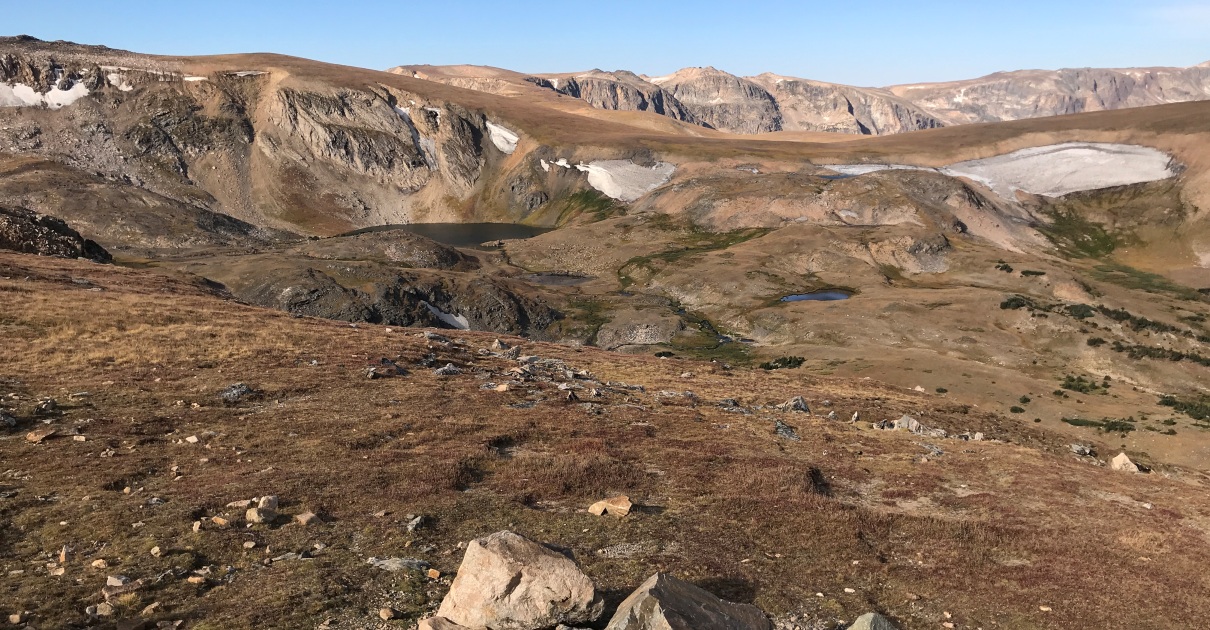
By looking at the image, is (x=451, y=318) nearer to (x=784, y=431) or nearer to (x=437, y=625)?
(x=784, y=431)

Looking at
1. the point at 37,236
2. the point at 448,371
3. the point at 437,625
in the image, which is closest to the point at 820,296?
the point at 448,371

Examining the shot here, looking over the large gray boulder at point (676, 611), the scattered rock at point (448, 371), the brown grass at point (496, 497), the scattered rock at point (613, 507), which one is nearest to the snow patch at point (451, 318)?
the brown grass at point (496, 497)

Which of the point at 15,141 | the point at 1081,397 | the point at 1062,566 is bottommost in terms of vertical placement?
the point at 1081,397

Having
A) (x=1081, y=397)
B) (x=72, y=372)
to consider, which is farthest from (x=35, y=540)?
(x=1081, y=397)

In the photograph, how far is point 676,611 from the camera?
12938mm

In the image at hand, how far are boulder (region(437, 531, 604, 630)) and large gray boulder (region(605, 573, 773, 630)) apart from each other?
3.39ft

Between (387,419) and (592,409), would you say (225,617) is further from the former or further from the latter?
(592,409)

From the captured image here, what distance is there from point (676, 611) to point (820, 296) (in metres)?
109

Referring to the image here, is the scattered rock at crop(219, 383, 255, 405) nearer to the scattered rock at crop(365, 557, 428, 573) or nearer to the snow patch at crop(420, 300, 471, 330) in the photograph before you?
the scattered rock at crop(365, 557, 428, 573)

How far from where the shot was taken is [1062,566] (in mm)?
20656

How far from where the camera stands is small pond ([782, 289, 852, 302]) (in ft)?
373

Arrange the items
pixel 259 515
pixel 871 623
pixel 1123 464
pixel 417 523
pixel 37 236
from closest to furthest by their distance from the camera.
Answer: pixel 871 623
pixel 259 515
pixel 417 523
pixel 1123 464
pixel 37 236

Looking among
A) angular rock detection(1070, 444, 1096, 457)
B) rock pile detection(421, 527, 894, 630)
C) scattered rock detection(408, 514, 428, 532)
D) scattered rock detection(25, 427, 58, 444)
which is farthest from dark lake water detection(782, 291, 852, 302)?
rock pile detection(421, 527, 894, 630)

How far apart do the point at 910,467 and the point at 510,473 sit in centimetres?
1867
